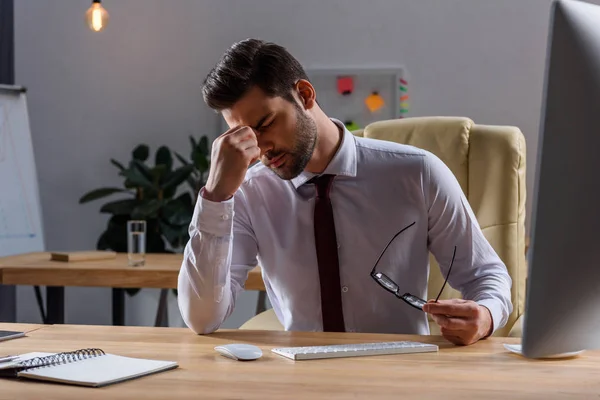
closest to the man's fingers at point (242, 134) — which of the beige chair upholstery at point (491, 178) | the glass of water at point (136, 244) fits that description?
the beige chair upholstery at point (491, 178)

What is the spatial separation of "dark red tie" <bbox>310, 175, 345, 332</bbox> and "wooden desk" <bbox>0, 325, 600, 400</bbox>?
36 centimetres

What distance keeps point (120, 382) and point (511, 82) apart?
336cm

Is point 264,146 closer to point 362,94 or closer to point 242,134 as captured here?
point 242,134

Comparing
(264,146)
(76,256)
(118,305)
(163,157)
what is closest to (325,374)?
(264,146)

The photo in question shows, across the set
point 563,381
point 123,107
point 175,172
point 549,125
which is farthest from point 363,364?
point 123,107

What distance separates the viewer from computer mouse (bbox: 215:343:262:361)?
1.22 meters

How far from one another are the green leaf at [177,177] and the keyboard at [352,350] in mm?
2646

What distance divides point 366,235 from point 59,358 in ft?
2.63

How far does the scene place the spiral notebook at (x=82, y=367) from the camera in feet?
3.57

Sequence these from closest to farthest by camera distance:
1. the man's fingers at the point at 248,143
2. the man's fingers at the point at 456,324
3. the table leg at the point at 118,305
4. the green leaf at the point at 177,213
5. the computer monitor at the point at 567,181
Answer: the computer monitor at the point at 567,181
the man's fingers at the point at 456,324
the man's fingers at the point at 248,143
the table leg at the point at 118,305
the green leaf at the point at 177,213

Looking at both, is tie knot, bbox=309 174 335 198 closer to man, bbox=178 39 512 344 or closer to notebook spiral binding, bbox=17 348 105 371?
man, bbox=178 39 512 344

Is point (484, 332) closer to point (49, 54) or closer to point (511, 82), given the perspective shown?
point (511, 82)

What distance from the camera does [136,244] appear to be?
2.88 m

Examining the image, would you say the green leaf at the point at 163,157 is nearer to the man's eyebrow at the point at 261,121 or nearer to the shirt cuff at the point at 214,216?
the man's eyebrow at the point at 261,121
